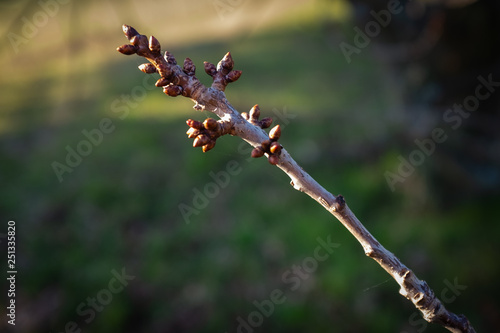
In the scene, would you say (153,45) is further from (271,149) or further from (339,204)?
(339,204)

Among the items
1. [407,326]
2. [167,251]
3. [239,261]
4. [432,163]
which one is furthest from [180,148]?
[407,326]

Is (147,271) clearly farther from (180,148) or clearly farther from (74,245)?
(180,148)

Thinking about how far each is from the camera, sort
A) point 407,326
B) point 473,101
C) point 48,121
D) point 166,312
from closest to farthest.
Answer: point 407,326, point 166,312, point 473,101, point 48,121

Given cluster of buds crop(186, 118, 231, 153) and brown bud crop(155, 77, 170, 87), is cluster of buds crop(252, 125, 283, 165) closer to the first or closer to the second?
cluster of buds crop(186, 118, 231, 153)

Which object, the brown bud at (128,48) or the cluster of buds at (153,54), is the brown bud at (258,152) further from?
the brown bud at (128,48)

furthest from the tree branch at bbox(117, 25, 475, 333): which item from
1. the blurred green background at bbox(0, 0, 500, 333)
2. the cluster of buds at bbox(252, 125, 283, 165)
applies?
the blurred green background at bbox(0, 0, 500, 333)

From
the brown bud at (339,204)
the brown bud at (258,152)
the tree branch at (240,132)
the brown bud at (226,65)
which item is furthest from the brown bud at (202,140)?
the brown bud at (339,204)

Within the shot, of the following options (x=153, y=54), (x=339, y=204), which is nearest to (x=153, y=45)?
(x=153, y=54)
